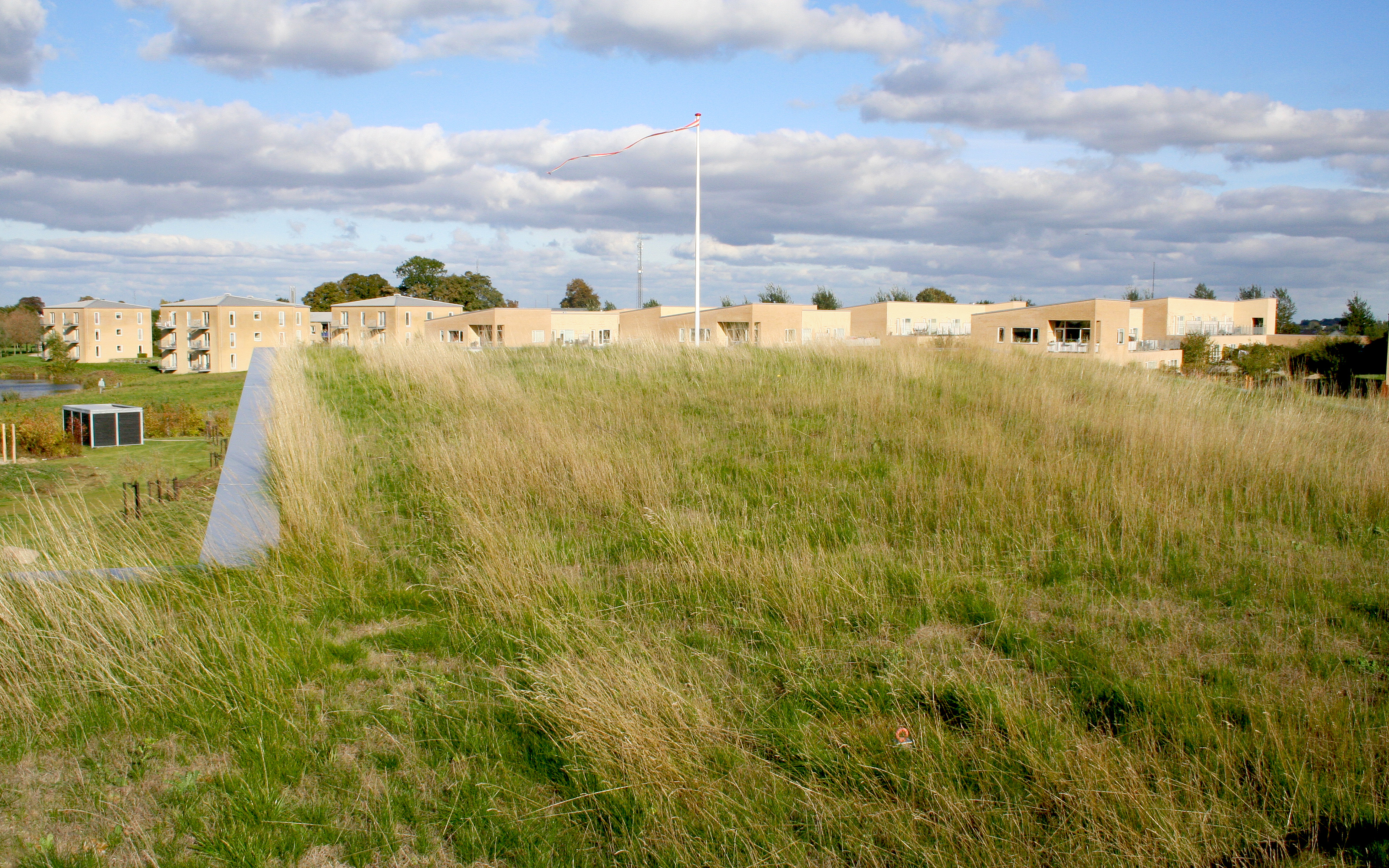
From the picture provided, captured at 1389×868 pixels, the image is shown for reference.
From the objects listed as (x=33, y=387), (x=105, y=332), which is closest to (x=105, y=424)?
(x=33, y=387)

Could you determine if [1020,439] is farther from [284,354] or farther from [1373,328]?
[1373,328]

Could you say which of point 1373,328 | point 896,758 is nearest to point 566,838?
point 896,758

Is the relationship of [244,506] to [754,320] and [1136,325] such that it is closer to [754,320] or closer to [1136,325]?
[754,320]

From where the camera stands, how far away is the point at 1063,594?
14.3ft

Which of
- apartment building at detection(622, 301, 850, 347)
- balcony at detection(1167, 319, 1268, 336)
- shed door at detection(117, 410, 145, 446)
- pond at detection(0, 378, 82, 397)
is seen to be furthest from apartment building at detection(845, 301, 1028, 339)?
pond at detection(0, 378, 82, 397)

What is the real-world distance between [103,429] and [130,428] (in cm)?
127

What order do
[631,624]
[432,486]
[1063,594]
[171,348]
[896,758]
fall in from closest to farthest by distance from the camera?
[896,758]
[631,624]
[1063,594]
[432,486]
[171,348]

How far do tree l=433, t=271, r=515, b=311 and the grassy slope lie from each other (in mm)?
87396

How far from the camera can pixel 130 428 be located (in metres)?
37.0

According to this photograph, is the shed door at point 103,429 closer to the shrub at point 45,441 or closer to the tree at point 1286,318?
the shrub at point 45,441

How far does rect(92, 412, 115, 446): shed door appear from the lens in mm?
35281

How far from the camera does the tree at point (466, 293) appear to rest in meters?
90.2

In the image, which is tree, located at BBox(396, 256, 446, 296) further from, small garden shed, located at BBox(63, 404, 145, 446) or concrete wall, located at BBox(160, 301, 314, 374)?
small garden shed, located at BBox(63, 404, 145, 446)

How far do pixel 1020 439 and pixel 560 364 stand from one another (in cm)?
704
